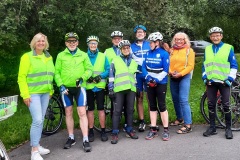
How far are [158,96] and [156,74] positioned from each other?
41 centimetres

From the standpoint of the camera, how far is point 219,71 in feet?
20.1

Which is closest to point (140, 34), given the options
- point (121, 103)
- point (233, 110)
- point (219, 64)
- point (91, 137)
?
point (121, 103)

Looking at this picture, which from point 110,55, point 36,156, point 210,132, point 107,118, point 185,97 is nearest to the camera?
point 36,156

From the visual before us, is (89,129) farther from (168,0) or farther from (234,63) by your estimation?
(168,0)

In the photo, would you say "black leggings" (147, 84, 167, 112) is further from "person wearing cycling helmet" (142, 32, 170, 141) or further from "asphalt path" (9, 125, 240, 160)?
"asphalt path" (9, 125, 240, 160)

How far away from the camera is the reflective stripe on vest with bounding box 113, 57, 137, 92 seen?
20.4ft

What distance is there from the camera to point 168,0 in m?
9.94

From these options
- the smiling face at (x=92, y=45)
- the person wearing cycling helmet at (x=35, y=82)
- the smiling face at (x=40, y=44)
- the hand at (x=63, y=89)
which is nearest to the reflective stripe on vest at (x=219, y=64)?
the smiling face at (x=92, y=45)

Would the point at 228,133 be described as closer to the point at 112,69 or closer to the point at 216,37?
the point at 216,37

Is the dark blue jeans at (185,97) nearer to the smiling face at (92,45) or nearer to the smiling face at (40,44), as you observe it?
the smiling face at (92,45)

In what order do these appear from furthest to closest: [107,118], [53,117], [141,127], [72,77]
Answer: [107,118] → [53,117] → [141,127] → [72,77]

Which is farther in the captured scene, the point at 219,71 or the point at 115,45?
the point at 115,45

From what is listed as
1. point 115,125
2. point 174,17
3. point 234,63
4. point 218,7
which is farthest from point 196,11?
point 115,125

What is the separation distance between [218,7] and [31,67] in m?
9.85
